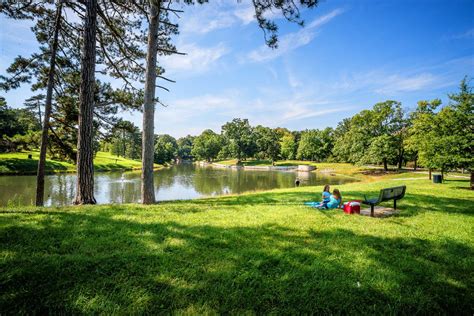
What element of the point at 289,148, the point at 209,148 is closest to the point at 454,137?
the point at 289,148

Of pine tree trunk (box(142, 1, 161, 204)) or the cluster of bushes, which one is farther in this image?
the cluster of bushes

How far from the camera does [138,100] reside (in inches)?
435

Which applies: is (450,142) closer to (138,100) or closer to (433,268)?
(433,268)

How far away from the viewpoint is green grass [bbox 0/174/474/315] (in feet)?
7.70

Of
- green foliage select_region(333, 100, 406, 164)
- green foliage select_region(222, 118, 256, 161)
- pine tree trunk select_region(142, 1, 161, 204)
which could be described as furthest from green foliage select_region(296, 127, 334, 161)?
pine tree trunk select_region(142, 1, 161, 204)

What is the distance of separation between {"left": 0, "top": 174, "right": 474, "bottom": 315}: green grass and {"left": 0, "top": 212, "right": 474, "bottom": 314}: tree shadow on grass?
14mm

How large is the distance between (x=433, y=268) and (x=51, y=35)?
602 inches

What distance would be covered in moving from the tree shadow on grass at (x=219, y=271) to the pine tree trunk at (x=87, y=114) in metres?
2.65

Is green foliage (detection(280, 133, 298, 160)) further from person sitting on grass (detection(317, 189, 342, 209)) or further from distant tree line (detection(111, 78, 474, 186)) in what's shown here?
person sitting on grass (detection(317, 189, 342, 209))

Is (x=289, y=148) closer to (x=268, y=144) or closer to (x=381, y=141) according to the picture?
(x=268, y=144)

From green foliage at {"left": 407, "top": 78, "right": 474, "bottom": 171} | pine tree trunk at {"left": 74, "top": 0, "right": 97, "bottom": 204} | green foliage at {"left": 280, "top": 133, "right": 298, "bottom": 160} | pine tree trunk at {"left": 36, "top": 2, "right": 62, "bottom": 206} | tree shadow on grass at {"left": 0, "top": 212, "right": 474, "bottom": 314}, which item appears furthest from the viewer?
green foliage at {"left": 280, "top": 133, "right": 298, "bottom": 160}

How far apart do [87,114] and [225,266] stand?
6.91m

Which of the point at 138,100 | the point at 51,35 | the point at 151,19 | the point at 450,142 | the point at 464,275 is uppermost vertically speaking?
the point at 51,35

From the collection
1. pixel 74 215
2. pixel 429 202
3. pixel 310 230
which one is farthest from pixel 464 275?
pixel 74 215
